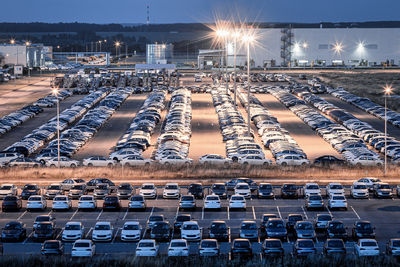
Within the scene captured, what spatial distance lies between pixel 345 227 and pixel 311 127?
31907mm

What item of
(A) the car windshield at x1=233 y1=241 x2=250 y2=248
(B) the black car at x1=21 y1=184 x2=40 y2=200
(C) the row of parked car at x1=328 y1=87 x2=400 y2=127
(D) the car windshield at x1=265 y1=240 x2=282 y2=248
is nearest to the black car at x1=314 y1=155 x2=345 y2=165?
(B) the black car at x1=21 y1=184 x2=40 y2=200

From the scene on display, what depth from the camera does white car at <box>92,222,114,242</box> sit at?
28.7 m

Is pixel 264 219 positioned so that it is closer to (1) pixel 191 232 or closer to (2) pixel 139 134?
(1) pixel 191 232

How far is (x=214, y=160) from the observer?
46.2 metres

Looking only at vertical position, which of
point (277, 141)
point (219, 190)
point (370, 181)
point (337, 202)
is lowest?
point (337, 202)

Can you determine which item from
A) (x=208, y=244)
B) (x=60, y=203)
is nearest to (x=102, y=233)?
(x=208, y=244)

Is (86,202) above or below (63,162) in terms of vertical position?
below

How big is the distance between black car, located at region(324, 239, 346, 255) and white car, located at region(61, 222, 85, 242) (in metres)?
9.23

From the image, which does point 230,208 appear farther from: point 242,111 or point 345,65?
point 345,65

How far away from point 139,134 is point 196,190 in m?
18.3

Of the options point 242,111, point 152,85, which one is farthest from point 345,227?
point 152,85

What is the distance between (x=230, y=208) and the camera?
111 ft

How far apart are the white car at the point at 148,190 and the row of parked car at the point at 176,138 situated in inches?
359

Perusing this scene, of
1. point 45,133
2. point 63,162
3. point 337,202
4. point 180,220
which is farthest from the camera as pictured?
point 45,133
